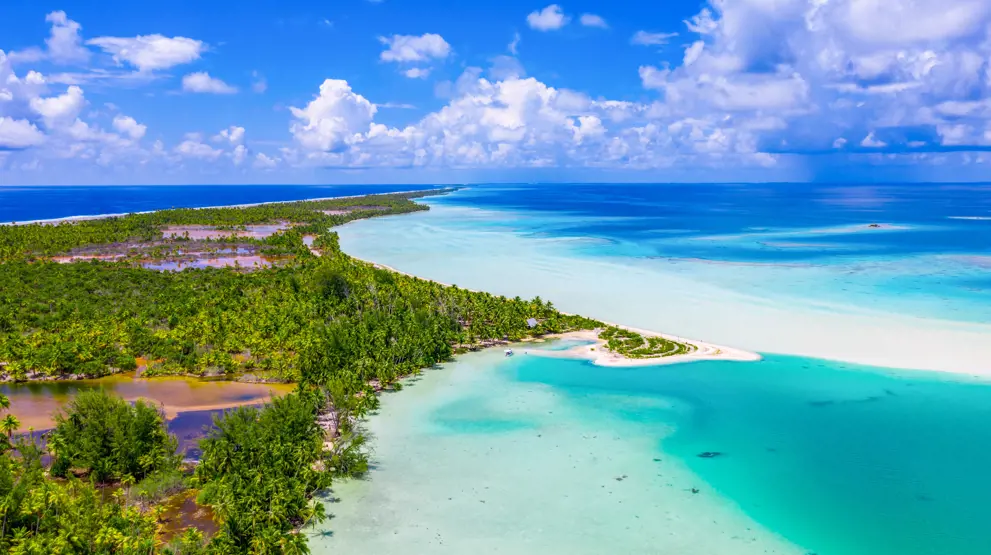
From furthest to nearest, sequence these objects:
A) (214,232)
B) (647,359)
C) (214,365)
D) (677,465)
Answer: (214,232) < (647,359) < (214,365) < (677,465)

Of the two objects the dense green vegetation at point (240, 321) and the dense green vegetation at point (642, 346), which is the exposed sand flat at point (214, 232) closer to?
the dense green vegetation at point (240, 321)

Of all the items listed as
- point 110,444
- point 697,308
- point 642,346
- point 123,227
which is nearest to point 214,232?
point 123,227

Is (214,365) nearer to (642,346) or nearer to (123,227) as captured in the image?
(642,346)

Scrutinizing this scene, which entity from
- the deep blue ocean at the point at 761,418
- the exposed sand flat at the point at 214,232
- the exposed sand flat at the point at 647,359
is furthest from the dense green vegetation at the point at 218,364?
the exposed sand flat at the point at 214,232

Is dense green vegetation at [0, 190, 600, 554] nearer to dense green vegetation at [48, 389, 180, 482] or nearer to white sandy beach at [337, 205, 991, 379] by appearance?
dense green vegetation at [48, 389, 180, 482]

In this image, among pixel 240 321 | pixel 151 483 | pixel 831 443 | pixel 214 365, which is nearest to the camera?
pixel 151 483

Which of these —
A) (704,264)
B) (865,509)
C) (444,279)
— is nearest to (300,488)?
(865,509)

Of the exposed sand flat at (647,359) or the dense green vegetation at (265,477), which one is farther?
the exposed sand flat at (647,359)

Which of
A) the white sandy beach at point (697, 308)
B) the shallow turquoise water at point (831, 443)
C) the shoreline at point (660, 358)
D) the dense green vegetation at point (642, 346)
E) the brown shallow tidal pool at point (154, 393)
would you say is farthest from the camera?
the white sandy beach at point (697, 308)
